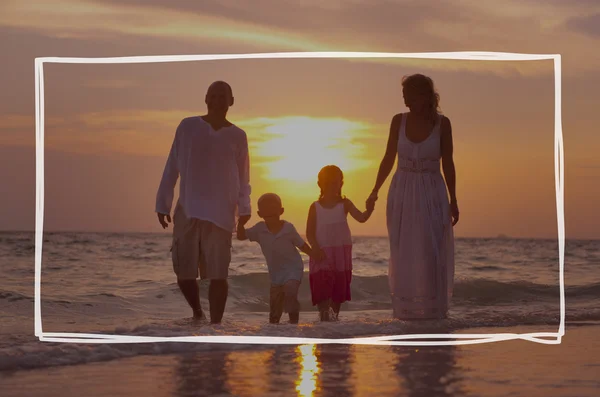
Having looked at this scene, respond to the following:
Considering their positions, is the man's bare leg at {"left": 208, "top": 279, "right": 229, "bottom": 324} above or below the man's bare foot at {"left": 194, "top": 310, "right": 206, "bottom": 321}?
above

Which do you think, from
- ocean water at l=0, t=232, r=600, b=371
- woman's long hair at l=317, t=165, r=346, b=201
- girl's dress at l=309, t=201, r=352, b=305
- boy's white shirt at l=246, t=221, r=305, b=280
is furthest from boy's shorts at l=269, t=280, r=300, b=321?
woman's long hair at l=317, t=165, r=346, b=201

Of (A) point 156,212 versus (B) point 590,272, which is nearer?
(A) point 156,212

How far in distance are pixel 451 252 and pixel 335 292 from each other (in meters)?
1.52

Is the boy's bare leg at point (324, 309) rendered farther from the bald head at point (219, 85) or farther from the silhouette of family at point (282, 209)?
the bald head at point (219, 85)

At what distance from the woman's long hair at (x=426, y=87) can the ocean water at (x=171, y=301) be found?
188 cm

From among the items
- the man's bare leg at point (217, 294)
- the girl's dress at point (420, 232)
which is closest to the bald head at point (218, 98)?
the man's bare leg at point (217, 294)

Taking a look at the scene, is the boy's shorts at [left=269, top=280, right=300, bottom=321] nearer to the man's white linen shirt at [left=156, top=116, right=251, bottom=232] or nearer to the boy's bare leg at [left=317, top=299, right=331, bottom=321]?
the boy's bare leg at [left=317, top=299, right=331, bottom=321]

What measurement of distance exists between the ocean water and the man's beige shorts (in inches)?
18.4

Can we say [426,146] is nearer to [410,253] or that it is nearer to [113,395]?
[410,253]

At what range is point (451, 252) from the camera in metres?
7.80

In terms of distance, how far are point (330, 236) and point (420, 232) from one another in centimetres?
129

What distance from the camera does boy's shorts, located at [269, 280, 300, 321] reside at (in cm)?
810

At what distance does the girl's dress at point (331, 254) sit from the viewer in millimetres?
8781

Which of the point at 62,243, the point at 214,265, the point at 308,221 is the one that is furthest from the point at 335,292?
the point at 62,243
